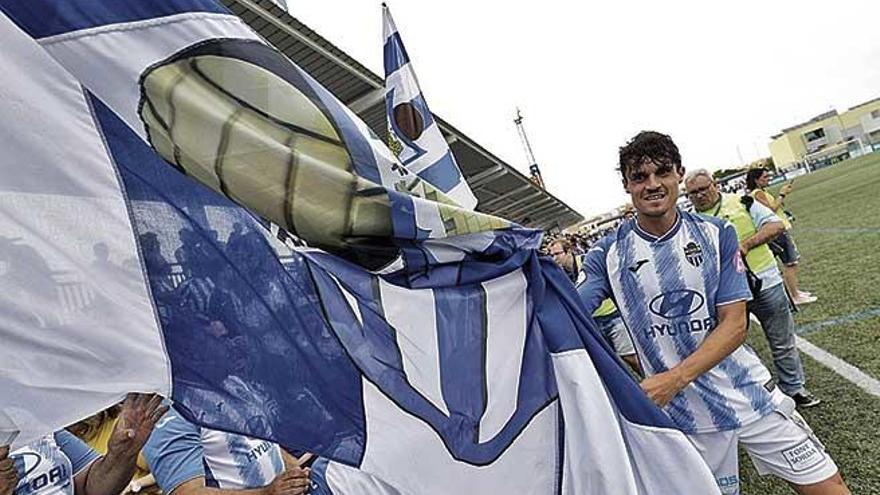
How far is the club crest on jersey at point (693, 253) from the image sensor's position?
102 inches

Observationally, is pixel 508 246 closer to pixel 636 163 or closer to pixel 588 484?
pixel 588 484

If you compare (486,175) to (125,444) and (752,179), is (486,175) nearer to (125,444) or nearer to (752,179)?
(752,179)

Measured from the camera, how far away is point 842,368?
4.86m

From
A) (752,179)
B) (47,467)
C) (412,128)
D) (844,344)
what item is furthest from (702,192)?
(47,467)

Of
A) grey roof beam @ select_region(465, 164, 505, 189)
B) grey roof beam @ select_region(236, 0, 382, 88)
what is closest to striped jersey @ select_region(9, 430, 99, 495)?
grey roof beam @ select_region(236, 0, 382, 88)

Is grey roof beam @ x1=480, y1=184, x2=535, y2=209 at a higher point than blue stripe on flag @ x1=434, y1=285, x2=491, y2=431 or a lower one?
higher

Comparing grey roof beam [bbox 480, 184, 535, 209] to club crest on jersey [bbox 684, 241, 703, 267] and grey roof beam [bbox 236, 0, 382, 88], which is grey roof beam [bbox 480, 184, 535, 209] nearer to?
grey roof beam [bbox 236, 0, 382, 88]

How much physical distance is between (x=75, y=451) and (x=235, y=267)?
151 centimetres

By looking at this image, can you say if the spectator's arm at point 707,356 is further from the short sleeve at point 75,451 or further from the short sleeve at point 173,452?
the short sleeve at point 75,451

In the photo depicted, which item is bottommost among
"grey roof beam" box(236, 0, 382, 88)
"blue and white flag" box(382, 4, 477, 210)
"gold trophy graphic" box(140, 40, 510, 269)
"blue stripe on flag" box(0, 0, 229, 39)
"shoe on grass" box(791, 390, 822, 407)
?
"shoe on grass" box(791, 390, 822, 407)

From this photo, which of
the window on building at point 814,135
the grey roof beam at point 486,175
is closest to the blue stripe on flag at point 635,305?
the grey roof beam at point 486,175

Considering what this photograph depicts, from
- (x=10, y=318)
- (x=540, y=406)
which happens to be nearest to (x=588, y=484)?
(x=540, y=406)

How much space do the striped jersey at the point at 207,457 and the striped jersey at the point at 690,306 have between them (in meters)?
1.33

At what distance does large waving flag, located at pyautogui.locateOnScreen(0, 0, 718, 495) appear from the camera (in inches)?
52.6
